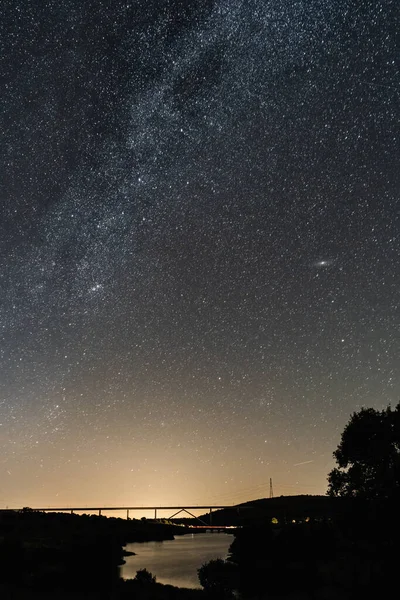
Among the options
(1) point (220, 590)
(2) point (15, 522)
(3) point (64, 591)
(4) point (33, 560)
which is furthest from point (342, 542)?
(2) point (15, 522)

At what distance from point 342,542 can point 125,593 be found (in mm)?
10476

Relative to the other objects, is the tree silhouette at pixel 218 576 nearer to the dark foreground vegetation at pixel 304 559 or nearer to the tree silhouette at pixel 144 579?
the dark foreground vegetation at pixel 304 559

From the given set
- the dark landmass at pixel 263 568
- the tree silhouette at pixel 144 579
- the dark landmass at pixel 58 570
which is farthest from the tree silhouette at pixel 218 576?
the dark landmass at pixel 58 570

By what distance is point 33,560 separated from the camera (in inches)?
929

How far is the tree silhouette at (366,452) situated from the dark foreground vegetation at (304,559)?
0.06m

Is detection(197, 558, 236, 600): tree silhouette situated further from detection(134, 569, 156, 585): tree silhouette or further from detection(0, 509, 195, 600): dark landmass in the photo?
detection(0, 509, 195, 600): dark landmass

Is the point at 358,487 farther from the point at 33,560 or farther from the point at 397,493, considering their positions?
the point at 33,560

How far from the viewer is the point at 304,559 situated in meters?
21.7

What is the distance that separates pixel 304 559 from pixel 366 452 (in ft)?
39.5

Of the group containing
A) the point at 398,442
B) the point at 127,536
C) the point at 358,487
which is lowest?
the point at 127,536

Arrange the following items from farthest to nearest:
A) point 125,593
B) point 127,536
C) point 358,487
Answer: point 127,536
point 358,487
point 125,593

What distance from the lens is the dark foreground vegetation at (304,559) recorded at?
53.6ft

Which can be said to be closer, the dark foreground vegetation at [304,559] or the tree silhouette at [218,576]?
the dark foreground vegetation at [304,559]

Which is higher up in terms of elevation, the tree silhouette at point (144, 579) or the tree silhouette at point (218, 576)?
the tree silhouette at point (144, 579)
